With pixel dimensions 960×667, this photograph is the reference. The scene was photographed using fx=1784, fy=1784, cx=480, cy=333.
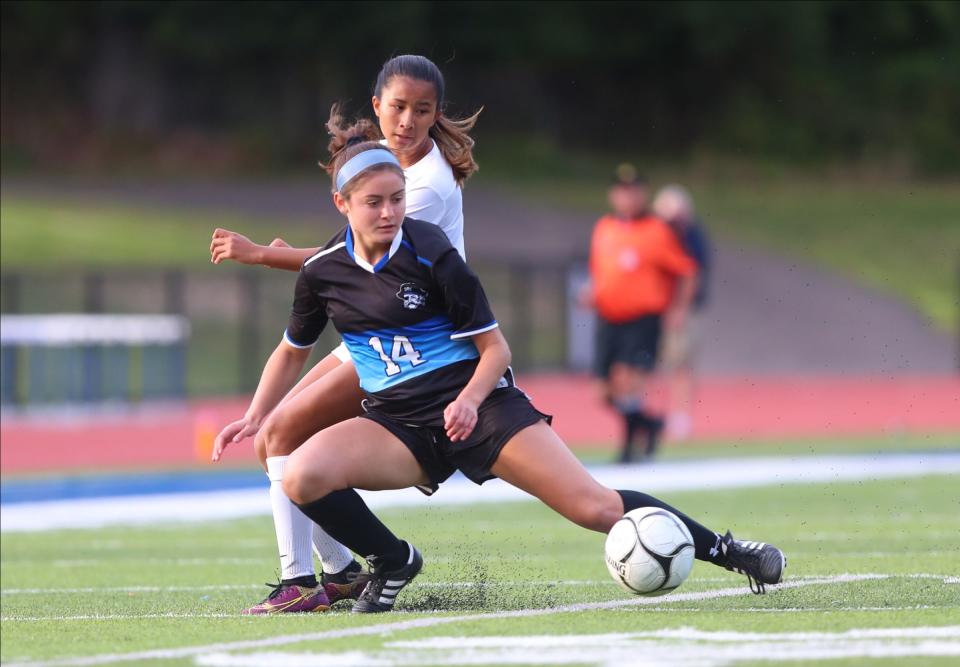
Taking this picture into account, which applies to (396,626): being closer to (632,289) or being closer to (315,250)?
(315,250)

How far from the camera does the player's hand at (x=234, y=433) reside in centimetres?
679

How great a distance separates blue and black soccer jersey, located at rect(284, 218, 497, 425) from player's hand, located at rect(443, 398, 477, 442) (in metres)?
0.24

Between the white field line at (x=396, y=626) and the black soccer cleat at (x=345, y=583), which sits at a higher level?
the black soccer cleat at (x=345, y=583)

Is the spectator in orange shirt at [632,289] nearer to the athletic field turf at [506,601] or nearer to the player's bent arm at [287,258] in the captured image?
the athletic field turf at [506,601]

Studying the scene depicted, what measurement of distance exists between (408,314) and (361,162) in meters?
0.57

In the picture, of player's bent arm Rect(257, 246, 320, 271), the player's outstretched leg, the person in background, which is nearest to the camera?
the player's outstretched leg

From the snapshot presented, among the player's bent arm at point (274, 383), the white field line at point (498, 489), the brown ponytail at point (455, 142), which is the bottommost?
the white field line at point (498, 489)

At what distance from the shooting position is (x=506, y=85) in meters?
49.2

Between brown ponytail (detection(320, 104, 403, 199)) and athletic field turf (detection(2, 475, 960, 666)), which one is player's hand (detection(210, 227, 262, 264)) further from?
athletic field turf (detection(2, 475, 960, 666))

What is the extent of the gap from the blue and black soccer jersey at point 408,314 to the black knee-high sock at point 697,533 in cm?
77

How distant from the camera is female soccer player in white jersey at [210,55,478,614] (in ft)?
22.3

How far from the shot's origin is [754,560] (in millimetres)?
6691

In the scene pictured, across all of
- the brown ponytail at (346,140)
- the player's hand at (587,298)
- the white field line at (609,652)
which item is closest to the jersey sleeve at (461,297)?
the brown ponytail at (346,140)

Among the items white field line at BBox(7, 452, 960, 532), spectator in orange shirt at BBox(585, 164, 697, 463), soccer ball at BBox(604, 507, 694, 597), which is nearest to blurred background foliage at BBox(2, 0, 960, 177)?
spectator in orange shirt at BBox(585, 164, 697, 463)
